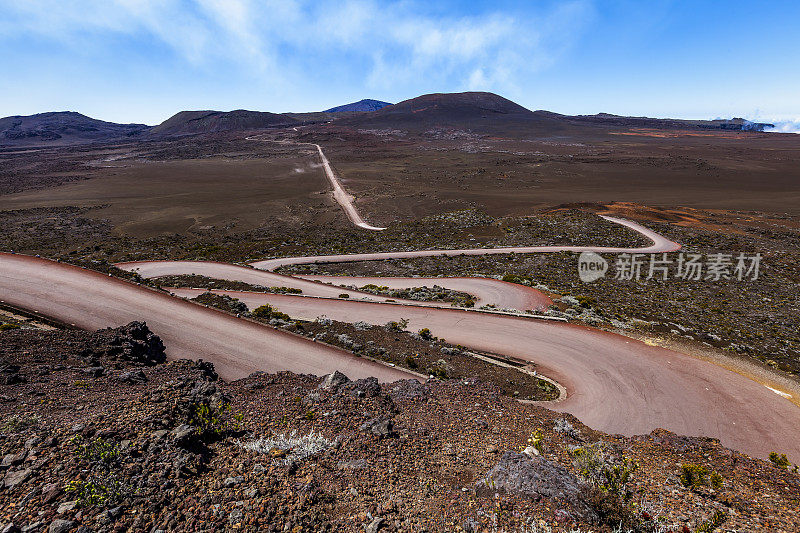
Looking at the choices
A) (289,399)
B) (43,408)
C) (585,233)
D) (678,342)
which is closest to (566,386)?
(678,342)

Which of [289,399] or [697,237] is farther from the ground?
[289,399]

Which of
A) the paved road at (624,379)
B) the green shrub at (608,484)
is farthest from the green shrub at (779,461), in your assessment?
the green shrub at (608,484)

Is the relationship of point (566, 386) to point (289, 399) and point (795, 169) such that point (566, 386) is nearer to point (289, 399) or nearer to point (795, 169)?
point (289, 399)

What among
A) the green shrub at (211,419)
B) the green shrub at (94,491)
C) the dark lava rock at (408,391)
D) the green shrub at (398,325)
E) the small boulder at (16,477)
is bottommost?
the green shrub at (398,325)

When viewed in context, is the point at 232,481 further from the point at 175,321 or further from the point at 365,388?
the point at 175,321

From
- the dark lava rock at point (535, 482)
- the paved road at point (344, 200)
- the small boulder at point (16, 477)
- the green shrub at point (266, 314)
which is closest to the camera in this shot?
the small boulder at point (16, 477)

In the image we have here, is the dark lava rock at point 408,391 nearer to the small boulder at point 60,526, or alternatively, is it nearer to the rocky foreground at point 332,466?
the rocky foreground at point 332,466

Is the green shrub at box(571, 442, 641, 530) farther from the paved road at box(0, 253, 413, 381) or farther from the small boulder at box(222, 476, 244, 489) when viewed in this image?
the paved road at box(0, 253, 413, 381)
